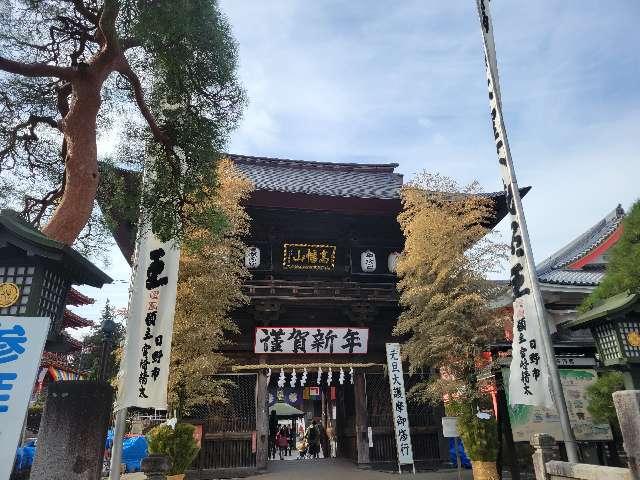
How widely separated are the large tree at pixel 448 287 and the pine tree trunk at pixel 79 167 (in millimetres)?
7971

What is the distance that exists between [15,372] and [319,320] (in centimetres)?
1113

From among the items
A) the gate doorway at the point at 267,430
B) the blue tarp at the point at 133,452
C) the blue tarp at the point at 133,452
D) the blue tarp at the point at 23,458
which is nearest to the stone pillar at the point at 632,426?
the gate doorway at the point at 267,430

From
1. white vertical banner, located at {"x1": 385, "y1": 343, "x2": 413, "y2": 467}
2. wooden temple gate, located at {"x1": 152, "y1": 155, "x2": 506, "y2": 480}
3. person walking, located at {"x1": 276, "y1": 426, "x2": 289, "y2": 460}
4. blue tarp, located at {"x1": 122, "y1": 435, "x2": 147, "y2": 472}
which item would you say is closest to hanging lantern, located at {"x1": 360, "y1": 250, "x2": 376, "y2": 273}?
wooden temple gate, located at {"x1": 152, "y1": 155, "x2": 506, "y2": 480}

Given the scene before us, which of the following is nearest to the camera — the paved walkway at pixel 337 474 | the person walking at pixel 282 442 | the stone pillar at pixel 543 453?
the stone pillar at pixel 543 453

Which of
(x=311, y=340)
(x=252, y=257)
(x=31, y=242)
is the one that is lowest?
(x=31, y=242)

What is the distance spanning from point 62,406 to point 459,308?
848cm

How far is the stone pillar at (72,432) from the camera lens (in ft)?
15.2

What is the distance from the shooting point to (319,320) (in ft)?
48.5

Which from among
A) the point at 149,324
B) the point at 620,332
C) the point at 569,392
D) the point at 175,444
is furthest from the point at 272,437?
the point at 620,332

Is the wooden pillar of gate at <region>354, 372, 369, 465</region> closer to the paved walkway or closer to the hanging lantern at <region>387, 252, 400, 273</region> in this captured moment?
the paved walkway

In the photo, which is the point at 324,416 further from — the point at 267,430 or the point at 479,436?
the point at 479,436

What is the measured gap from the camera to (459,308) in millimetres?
10742

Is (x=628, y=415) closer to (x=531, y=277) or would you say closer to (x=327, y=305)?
(x=531, y=277)

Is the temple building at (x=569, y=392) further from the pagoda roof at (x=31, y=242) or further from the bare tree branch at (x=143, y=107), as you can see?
the bare tree branch at (x=143, y=107)
